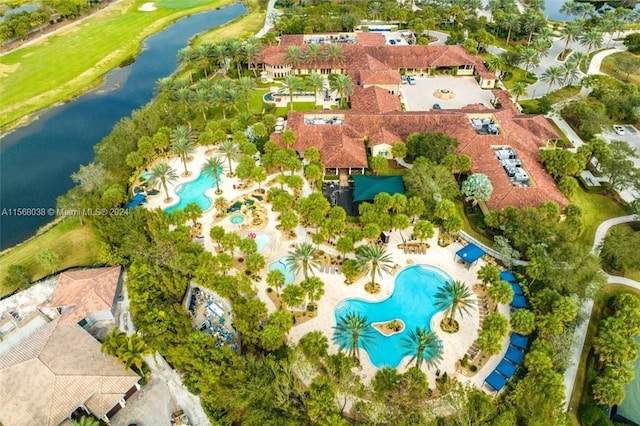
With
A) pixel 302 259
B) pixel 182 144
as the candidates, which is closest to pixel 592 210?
pixel 302 259

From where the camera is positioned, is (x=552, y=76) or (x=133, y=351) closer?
(x=133, y=351)

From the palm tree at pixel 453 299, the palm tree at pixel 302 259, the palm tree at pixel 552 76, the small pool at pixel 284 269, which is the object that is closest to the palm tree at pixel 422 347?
the palm tree at pixel 453 299

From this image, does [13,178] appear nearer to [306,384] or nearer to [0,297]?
[0,297]

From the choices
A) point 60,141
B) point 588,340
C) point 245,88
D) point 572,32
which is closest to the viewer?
point 588,340

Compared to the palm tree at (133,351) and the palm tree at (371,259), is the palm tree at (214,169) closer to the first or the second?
the palm tree at (371,259)

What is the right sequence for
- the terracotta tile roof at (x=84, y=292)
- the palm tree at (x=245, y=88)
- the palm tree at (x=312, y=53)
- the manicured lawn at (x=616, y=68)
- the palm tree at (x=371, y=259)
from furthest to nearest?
the palm tree at (x=312, y=53), the manicured lawn at (x=616, y=68), the palm tree at (x=245, y=88), the palm tree at (x=371, y=259), the terracotta tile roof at (x=84, y=292)

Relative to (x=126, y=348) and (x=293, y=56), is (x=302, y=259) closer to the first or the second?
(x=126, y=348)
